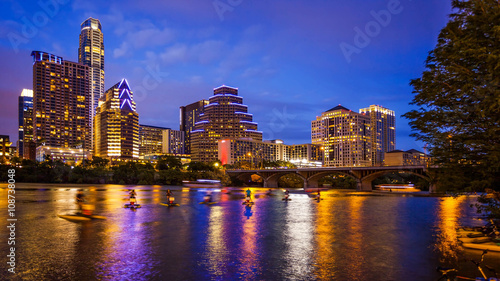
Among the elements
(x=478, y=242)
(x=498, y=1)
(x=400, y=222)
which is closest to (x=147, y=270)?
(x=478, y=242)

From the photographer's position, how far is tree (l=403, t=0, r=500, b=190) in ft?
55.1

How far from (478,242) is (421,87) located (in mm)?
9393

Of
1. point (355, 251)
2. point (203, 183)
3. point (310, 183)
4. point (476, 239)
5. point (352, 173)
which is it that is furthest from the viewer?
point (310, 183)

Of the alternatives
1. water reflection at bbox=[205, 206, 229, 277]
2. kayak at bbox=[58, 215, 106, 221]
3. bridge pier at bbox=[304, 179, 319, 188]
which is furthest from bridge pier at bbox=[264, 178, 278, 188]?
water reflection at bbox=[205, 206, 229, 277]

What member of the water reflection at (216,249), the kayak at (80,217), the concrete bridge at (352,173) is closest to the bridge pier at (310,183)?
the concrete bridge at (352,173)

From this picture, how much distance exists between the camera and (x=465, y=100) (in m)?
19.1

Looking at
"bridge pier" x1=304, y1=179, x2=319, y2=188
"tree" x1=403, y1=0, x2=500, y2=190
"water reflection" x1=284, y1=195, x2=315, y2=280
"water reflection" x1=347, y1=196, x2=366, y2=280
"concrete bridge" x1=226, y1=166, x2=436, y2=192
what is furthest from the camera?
"bridge pier" x1=304, y1=179, x2=319, y2=188

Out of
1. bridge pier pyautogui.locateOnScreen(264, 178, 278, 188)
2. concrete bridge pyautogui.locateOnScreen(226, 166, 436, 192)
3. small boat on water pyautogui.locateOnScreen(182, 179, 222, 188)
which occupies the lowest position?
bridge pier pyautogui.locateOnScreen(264, 178, 278, 188)

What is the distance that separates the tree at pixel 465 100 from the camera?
16.8 metres

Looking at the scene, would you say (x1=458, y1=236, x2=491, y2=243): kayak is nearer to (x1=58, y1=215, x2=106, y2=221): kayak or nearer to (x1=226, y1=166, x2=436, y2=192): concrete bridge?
(x1=58, y1=215, x2=106, y2=221): kayak

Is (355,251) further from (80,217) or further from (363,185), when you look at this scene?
(363,185)

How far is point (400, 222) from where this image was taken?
100 ft

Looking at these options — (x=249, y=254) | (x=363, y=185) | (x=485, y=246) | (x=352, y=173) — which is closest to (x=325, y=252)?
(x=249, y=254)

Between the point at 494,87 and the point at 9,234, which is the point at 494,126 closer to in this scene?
the point at 494,87
